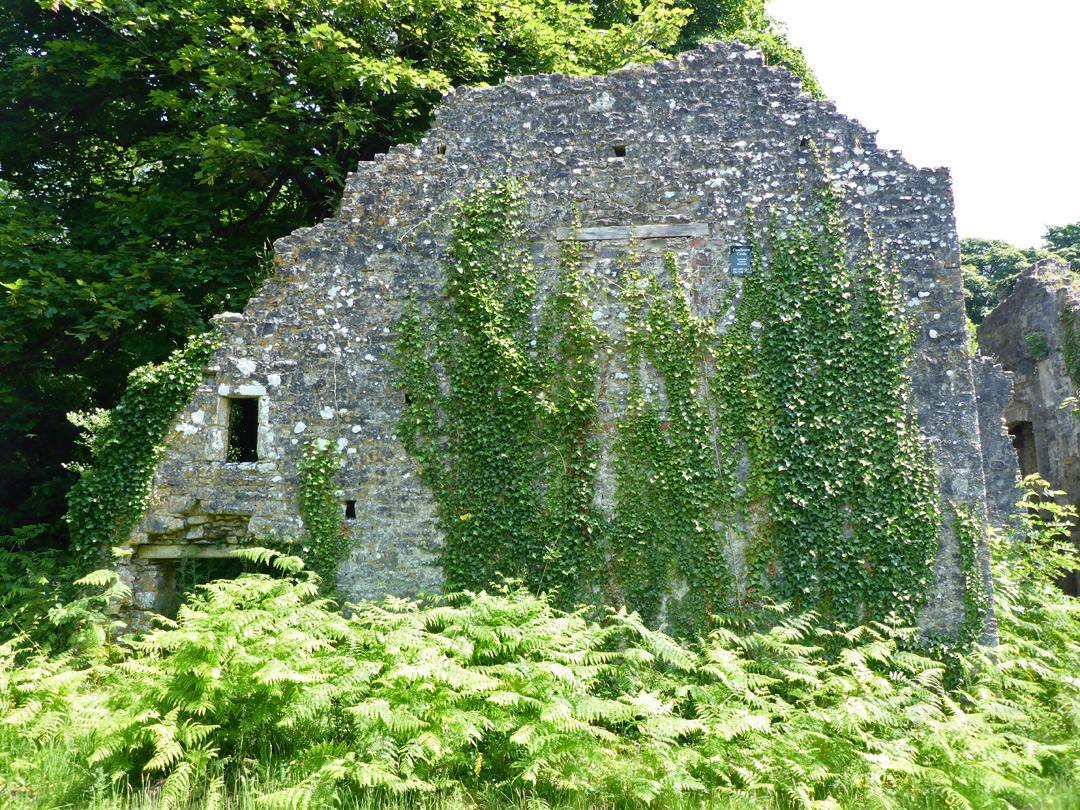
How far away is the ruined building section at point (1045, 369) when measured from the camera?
12.4 metres

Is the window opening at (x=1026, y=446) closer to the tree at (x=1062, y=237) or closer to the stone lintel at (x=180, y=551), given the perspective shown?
the tree at (x=1062, y=237)

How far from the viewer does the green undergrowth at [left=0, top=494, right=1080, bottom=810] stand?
14.6 feet

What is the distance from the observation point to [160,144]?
407 inches

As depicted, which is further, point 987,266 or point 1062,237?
point 987,266

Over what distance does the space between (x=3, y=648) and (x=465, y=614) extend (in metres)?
4.45

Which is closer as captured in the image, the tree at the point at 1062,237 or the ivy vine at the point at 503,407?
the ivy vine at the point at 503,407

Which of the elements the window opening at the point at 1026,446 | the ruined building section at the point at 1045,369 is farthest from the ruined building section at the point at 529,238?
the window opening at the point at 1026,446

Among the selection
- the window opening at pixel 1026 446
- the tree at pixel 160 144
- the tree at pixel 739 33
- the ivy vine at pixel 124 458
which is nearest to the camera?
the ivy vine at pixel 124 458

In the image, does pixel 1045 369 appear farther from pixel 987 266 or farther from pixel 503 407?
pixel 987 266

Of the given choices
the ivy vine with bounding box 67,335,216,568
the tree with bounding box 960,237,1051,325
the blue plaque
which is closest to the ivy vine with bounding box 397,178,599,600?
the blue plaque

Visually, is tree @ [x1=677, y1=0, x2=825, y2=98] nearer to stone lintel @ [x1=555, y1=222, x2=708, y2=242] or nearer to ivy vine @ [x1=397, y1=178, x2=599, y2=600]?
stone lintel @ [x1=555, y1=222, x2=708, y2=242]

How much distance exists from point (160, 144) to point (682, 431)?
31.4ft

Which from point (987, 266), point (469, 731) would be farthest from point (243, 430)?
point (987, 266)

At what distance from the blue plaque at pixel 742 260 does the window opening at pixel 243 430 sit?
6.17 m
